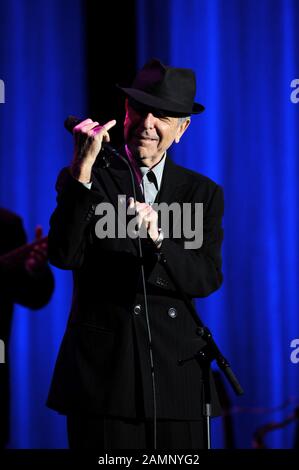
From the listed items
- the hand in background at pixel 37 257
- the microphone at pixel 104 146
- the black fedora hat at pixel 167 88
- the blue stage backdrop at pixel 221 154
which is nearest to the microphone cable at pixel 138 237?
the microphone at pixel 104 146

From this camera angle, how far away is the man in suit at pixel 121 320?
1.67 meters

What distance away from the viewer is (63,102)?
3959mm

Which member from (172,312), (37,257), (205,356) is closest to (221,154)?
(37,257)

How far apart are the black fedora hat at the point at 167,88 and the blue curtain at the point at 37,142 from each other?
75.4 inches

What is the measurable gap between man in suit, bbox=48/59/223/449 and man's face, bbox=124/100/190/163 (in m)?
0.05

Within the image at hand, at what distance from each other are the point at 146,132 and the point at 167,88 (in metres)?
0.15

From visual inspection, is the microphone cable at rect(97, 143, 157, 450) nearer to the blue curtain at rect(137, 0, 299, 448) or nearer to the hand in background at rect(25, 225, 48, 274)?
the hand in background at rect(25, 225, 48, 274)

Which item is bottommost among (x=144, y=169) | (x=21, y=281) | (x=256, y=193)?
(x=21, y=281)

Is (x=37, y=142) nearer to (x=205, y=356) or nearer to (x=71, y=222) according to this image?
(x=71, y=222)

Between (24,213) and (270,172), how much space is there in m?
1.19

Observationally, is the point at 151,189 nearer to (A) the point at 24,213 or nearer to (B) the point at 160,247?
(B) the point at 160,247

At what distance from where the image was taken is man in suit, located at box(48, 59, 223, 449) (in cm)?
167

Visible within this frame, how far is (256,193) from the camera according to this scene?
3.84 meters
